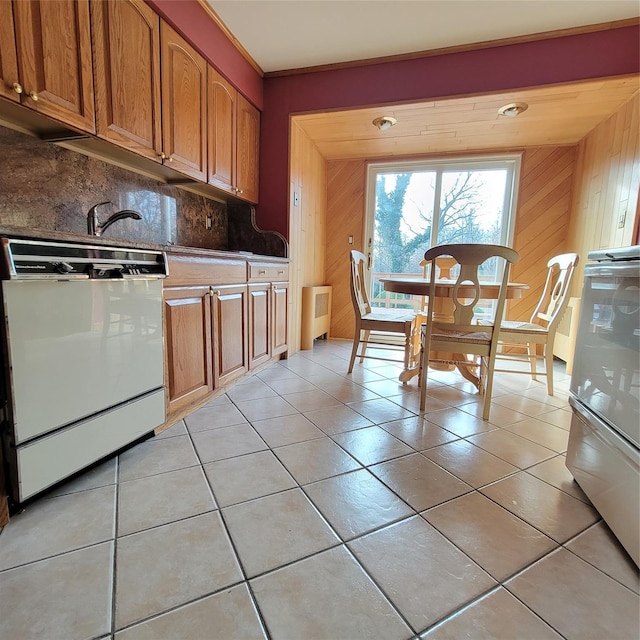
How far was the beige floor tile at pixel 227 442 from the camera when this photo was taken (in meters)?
1.50

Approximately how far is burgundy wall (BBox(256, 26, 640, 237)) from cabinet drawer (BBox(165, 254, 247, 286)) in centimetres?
95

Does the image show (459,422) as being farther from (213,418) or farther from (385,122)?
(385,122)

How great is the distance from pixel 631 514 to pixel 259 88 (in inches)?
136

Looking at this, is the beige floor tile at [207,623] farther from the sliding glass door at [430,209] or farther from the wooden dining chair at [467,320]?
the sliding glass door at [430,209]

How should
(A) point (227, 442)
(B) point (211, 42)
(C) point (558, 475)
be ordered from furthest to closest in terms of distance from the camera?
1. (B) point (211, 42)
2. (A) point (227, 442)
3. (C) point (558, 475)

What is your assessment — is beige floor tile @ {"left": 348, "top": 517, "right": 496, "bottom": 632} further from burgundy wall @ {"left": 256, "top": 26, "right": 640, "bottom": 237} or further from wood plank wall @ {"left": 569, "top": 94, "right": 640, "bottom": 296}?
A: wood plank wall @ {"left": 569, "top": 94, "right": 640, "bottom": 296}

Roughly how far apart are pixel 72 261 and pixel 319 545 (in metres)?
1.20

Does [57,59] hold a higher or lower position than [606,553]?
higher

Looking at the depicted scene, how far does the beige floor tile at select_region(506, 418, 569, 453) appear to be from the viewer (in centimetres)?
166

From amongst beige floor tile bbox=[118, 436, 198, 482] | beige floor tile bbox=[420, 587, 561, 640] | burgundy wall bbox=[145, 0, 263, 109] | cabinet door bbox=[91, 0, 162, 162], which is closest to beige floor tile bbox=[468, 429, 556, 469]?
beige floor tile bbox=[420, 587, 561, 640]

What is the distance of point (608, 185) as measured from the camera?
2.79 m

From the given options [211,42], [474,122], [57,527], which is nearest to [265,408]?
[57,527]

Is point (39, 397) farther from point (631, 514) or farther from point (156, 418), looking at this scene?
point (631, 514)

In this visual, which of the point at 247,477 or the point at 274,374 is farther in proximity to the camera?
the point at 274,374
